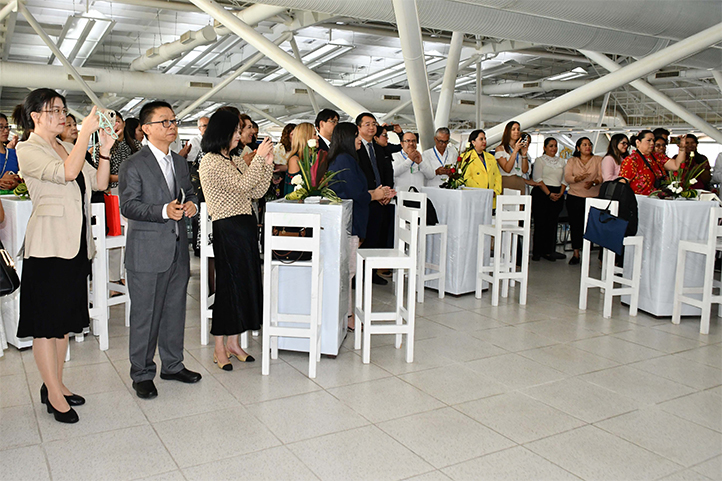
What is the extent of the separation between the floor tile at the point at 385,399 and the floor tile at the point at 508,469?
1.80 feet

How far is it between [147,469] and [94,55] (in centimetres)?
1416

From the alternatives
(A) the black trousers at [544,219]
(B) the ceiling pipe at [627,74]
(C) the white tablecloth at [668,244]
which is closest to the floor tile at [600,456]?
(C) the white tablecloth at [668,244]

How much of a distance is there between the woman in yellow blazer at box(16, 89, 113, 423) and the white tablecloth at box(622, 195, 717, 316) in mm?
4273

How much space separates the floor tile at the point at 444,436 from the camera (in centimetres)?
259

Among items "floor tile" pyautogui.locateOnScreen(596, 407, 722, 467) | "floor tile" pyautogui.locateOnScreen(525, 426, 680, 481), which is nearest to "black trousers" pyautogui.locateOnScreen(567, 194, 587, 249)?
"floor tile" pyautogui.locateOnScreen(596, 407, 722, 467)

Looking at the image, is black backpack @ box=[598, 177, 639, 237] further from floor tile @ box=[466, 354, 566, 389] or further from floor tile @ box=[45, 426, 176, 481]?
floor tile @ box=[45, 426, 176, 481]

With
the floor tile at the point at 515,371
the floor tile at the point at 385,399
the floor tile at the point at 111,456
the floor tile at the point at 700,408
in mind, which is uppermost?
the floor tile at the point at 515,371

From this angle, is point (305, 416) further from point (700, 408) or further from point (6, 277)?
point (700, 408)

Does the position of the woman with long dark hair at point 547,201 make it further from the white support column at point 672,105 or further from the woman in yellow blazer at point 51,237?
the woman in yellow blazer at point 51,237

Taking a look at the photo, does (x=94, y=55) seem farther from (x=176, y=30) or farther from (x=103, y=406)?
(x=103, y=406)

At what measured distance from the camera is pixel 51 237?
2.72m

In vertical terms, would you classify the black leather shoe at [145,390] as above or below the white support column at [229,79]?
below

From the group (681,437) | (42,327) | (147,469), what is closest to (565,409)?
(681,437)

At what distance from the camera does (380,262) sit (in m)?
3.76
